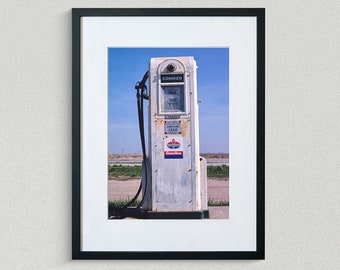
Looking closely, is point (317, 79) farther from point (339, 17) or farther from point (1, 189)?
point (1, 189)

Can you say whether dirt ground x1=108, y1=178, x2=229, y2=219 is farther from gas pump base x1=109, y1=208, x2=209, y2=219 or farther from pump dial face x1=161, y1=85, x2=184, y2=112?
pump dial face x1=161, y1=85, x2=184, y2=112

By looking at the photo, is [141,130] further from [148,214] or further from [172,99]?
[148,214]

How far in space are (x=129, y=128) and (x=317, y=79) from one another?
3.00 feet

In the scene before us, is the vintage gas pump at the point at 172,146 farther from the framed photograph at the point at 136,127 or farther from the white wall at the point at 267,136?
the white wall at the point at 267,136

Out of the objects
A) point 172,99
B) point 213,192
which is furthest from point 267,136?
point 172,99

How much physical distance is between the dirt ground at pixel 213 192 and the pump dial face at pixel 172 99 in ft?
1.24

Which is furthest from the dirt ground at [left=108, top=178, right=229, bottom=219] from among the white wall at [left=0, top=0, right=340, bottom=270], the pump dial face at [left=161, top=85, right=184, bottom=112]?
the pump dial face at [left=161, top=85, right=184, bottom=112]

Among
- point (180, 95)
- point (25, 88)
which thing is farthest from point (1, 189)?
point (180, 95)

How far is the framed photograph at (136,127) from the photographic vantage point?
1968 mm

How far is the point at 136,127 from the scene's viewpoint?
2002 millimetres

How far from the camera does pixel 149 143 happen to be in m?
2.04

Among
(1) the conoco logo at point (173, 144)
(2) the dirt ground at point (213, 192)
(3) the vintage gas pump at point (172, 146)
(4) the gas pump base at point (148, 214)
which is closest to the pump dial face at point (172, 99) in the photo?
A: (3) the vintage gas pump at point (172, 146)

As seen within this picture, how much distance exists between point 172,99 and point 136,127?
227 millimetres

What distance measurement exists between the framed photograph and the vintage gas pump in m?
0.01
